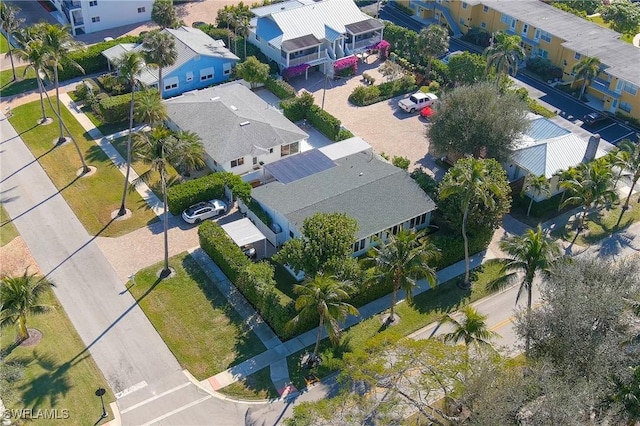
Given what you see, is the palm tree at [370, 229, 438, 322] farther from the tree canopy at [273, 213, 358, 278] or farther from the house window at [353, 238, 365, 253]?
the house window at [353, 238, 365, 253]

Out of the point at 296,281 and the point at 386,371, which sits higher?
the point at 386,371

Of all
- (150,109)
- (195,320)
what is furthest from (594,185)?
(150,109)

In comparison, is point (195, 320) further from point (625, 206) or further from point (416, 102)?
point (625, 206)

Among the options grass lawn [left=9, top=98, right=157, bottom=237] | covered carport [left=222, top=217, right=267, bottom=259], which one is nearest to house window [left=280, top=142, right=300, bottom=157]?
covered carport [left=222, top=217, right=267, bottom=259]

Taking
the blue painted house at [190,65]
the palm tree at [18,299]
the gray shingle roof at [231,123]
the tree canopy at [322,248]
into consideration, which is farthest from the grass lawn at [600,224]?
the blue painted house at [190,65]

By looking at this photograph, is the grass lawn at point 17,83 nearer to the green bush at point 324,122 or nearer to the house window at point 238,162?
the house window at point 238,162

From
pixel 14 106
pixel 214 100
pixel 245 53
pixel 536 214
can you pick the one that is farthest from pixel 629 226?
pixel 14 106

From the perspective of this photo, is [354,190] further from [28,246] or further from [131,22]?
[131,22]
